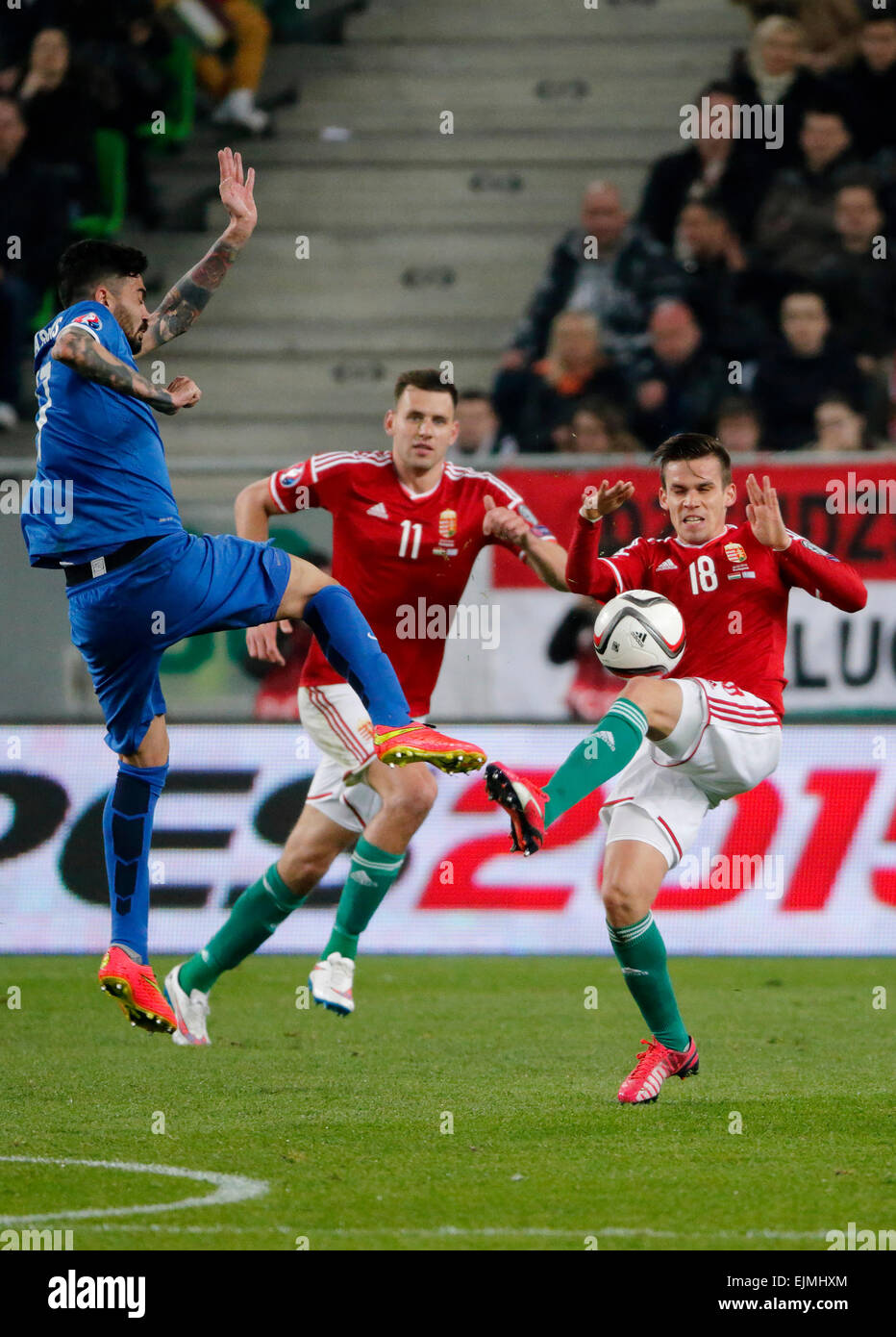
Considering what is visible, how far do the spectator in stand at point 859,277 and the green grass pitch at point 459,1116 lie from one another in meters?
4.46

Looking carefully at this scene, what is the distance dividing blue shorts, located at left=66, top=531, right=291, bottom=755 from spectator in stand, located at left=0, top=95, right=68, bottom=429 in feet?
24.1

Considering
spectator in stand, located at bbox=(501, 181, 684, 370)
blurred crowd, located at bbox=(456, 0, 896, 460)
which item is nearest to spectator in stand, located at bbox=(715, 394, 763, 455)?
blurred crowd, located at bbox=(456, 0, 896, 460)

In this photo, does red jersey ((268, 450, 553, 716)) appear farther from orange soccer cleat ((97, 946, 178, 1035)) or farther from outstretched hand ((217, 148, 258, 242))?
orange soccer cleat ((97, 946, 178, 1035))

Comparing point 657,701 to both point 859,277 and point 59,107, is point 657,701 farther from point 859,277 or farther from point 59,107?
point 59,107

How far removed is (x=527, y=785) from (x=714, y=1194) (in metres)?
1.27

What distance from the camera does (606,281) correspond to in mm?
12016

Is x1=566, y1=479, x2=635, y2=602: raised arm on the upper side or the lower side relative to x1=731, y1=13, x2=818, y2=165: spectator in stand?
lower

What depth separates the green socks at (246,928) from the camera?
692cm

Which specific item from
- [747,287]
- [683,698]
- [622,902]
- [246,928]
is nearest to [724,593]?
[683,698]

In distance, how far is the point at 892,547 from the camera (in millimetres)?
9500

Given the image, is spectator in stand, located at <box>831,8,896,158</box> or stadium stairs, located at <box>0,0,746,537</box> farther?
stadium stairs, located at <box>0,0,746,537</box>

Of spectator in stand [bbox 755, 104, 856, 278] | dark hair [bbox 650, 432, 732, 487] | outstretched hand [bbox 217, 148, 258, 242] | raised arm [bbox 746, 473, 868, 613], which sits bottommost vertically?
raised arm [bbox 746, 473, 868, 613]

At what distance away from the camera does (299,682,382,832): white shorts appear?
696 centimetres

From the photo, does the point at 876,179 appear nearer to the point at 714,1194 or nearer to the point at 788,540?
the point at 788,540
